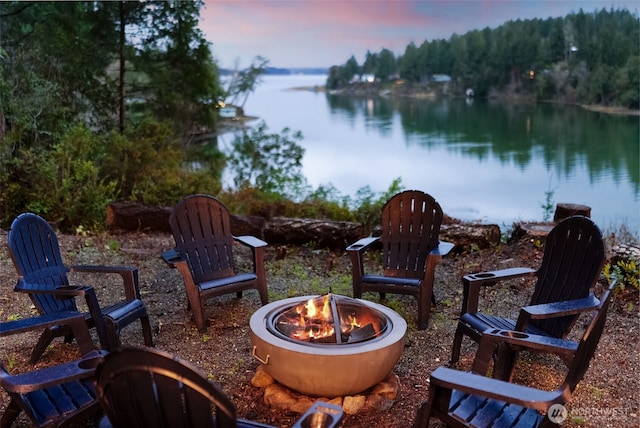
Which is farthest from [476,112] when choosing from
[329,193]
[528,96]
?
[329,193]

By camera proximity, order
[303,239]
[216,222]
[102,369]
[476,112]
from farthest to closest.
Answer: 1. [476,112]
2. [303,239]
3. [216,222]
4. [102,369]

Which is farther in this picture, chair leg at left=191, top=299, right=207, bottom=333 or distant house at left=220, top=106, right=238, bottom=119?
distant house at left=220, top=106, right=238, bottom=119

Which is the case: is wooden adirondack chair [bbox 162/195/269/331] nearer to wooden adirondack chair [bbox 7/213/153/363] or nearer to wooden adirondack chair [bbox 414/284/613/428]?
wooden adirondack chair [bbox 7/213/153/363]

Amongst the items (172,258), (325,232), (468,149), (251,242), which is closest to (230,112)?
(468,149)

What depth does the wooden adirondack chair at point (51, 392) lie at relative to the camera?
1979mm

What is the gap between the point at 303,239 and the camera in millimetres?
5473

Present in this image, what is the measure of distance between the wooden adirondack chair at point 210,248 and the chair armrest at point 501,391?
1.99 meters

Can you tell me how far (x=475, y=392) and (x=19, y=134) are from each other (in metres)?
5.86

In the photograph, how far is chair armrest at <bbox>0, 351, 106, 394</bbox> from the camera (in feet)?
6.44

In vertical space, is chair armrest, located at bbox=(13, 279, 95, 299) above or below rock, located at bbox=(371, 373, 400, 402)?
above

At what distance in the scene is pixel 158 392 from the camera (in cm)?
147

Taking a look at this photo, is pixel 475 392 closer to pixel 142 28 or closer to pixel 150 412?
→ pixel 150 412

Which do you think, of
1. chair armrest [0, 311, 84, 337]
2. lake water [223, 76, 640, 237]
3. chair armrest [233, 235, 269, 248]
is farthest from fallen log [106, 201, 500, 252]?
chair armrest [0, 311, 84, 337]

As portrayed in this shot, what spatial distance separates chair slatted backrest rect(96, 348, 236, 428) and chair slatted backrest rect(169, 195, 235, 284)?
2.24m
